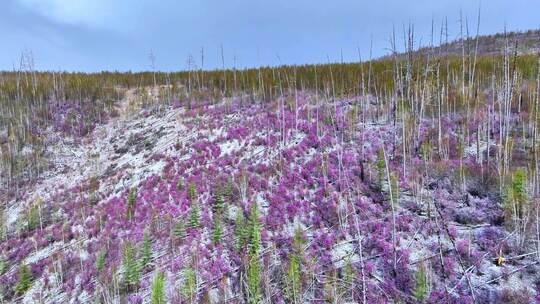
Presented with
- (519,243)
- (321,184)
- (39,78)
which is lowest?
(519,243)

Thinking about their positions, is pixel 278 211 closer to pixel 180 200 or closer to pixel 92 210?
pixel 180 200

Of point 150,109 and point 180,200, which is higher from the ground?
point 150,109

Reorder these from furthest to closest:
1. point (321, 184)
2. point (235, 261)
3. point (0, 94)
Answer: point (0, 94) < point (321, 184) < point (235, 261)

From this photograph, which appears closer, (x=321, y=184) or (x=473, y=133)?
(x=321, y=184)

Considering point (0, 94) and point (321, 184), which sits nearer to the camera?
point (321, 184)

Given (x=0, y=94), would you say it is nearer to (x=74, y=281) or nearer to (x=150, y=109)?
(x=150, y=109)

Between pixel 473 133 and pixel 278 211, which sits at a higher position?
pixel 473 133

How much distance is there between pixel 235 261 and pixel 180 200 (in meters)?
3.50

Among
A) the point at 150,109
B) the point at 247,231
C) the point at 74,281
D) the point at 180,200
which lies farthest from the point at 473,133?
the point at 150,109

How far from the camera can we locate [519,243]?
866cm

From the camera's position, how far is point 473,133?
13.5 metres

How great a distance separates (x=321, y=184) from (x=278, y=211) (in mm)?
1663

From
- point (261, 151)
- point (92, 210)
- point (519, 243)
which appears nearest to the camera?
point (519, 243)

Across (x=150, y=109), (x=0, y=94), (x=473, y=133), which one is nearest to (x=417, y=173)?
(x=473, y=133)
